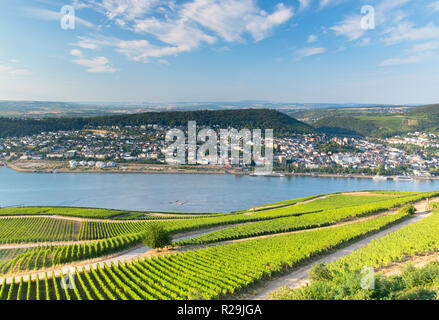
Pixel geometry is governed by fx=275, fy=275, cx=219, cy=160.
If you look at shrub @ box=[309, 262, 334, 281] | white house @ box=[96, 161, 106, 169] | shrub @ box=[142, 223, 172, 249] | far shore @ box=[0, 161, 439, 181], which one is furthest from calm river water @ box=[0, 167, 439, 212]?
shrub @ box=[309, 262, 334, 281]

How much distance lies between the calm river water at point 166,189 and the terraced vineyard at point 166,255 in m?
10.8

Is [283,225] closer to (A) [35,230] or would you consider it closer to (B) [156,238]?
(B) [156,238]

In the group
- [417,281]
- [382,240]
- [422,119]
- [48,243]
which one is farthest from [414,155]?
[48,243]

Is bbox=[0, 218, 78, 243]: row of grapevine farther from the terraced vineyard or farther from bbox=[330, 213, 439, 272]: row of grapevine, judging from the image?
bbox=[330, 213, 439, 272]: row of grapevine

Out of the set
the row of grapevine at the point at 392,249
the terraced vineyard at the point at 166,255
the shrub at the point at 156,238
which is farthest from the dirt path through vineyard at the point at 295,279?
the shrub at the point at 156,238

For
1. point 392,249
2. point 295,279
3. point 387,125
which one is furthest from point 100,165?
point 387,125

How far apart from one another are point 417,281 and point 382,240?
593cm

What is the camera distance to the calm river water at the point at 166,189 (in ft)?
106

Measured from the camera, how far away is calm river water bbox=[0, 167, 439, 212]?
106 ft

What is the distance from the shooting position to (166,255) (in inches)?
457

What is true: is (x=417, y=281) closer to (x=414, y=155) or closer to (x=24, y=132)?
(x=414, y=155)

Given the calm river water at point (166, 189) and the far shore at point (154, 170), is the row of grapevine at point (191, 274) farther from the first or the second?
the far shore at point (154, 170)

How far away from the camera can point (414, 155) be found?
200 feet

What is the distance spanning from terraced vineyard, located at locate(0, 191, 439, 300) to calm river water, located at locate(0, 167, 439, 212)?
1075 cm
